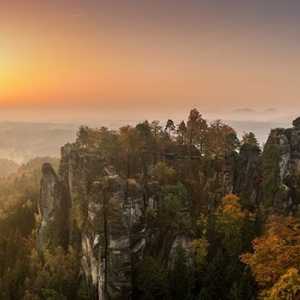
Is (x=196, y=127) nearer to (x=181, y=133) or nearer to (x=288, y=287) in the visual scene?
(x=181, y=133)

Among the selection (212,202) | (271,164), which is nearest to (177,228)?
(212,202)

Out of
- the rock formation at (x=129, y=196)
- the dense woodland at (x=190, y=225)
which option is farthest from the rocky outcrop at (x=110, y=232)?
the dense woodland at (x=190, y=225)

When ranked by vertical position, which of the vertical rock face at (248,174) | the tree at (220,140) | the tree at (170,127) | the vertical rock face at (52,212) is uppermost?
the tree at (170,127)

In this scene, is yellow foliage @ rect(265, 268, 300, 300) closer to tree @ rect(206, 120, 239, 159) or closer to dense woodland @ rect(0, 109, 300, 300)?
dense woodland @ rect(0, 109, 300, 300)

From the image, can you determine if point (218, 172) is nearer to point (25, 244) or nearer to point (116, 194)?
point (116, 194)

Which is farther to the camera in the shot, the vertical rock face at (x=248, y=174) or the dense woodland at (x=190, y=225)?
the vertical rock face at (x=248, y=174)

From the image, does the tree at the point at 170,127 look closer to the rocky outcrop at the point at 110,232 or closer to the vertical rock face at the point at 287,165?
the rocky outcrop at the point at 110,232

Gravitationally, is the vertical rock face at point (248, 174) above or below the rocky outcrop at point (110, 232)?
above
